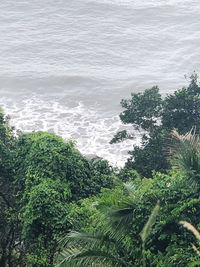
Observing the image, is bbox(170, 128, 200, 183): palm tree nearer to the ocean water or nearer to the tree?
the tree

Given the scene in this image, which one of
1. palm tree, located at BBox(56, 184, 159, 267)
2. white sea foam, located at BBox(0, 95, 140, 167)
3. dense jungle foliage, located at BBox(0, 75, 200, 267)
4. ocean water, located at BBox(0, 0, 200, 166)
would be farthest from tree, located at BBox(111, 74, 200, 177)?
palm tree, located at BBox(56, 184, 159, 267)

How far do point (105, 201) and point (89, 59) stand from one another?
4092cm

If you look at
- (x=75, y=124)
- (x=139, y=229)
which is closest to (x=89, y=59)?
(x=75, y=124)

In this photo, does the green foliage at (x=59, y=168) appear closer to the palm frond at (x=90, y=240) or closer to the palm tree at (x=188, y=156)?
the palm frond at (x=90, y=240)

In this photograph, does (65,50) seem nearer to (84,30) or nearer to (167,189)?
(84,30)

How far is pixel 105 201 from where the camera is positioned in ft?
29.5

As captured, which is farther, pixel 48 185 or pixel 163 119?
pixel 163 119

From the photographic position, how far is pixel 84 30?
2143 inches

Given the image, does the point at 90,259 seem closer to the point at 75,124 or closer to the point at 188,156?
the point at 188,156

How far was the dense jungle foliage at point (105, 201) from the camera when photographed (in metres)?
8.92

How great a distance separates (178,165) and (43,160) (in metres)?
5.93

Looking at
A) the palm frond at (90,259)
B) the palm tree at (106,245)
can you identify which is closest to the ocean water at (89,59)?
the palm tree at (106,245)

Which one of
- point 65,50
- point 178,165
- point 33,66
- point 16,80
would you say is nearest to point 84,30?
point 65,50

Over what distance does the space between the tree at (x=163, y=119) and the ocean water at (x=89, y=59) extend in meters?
9.59
